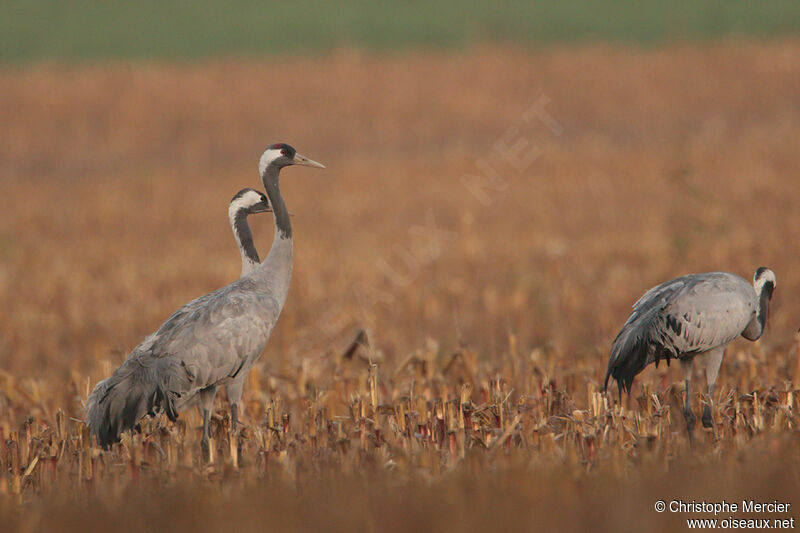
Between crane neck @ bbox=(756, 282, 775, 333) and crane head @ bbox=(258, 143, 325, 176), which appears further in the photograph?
crane neck @ bbox=(756, 282, 775, 333)

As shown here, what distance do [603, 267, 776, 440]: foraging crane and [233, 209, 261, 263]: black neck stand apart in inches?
88.8

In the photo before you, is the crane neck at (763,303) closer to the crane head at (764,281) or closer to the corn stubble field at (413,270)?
the crane head at (764,281)

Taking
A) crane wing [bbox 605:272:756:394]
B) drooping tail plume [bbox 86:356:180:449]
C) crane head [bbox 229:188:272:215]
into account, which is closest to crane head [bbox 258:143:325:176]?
crane head [bbox 229:188:272:215]

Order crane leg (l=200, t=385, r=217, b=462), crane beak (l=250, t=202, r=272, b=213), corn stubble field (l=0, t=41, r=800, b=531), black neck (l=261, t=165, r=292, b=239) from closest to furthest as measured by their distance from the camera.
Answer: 1. corn stubble field (l=0, t=41, r=800, b=531)
2. crane leg (l=200, t=385, r=217, b=462)
3. black neck (l=261, t=165, r=292, b=239)
4. crane beak (l=250, t=202, r=272, b=213)

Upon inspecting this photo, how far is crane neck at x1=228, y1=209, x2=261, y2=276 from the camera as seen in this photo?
5.40m

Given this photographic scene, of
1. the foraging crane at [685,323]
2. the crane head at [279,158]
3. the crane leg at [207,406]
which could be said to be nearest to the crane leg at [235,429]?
the crane leg at [207,406]

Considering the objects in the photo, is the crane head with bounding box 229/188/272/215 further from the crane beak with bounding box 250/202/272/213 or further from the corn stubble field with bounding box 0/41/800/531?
the corn stubble field with bounding box 0/41/800/531

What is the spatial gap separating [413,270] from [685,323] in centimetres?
669

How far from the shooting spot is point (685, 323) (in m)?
5.35

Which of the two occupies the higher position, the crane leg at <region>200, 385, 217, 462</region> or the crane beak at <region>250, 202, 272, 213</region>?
the crane beak at <region>250, 202, 272, 213</region>

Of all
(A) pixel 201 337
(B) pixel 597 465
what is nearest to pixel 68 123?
(A) pixel 201 337

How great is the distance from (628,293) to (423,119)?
532 inches

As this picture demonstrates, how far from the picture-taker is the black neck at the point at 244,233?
17.7ft

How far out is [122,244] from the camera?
Result: 554 inches
